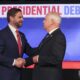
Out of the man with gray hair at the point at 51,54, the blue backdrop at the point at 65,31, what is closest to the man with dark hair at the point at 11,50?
Result: the man with gray hair at the point at 51,54

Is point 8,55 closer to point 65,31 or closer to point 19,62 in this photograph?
point 19,62

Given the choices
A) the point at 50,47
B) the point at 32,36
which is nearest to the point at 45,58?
the point at 50,47

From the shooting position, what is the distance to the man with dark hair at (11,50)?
5285 mm

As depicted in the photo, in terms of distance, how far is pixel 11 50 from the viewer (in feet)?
17.5

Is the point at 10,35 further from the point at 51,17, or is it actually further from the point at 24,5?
the point at 24,5

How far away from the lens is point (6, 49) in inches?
209

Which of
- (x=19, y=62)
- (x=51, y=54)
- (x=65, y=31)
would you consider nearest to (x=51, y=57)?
(x=51, y=54)

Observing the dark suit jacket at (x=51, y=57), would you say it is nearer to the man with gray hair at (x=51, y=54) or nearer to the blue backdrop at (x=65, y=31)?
the man with gray hair at (x=51, y=54)

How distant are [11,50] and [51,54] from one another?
549mm

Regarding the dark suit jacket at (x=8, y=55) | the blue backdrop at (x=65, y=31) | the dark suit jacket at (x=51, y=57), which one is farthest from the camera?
the blue backdrop at (x=65, y=31)

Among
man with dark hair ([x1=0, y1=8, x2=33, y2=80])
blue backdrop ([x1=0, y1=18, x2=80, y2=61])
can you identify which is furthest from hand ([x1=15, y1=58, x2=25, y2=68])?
blue backdrop ([x1=0, y1=18, x2=80, y2=61])

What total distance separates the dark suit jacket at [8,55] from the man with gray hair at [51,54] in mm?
266

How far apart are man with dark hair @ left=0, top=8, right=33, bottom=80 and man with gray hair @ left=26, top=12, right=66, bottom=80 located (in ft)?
0.79

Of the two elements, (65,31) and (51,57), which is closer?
(51,57)
